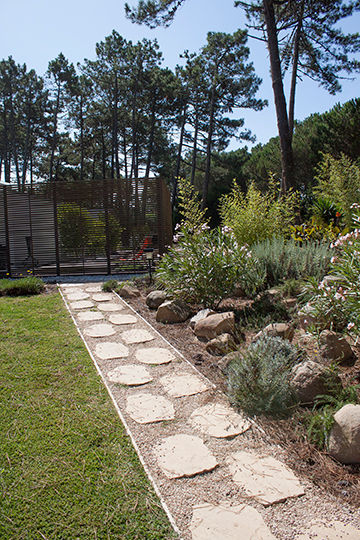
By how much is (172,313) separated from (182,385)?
179 cm

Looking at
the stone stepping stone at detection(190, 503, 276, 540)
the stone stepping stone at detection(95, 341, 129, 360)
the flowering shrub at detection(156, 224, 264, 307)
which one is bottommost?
the stone stepping stone at detection(190, 503, 276, 540)

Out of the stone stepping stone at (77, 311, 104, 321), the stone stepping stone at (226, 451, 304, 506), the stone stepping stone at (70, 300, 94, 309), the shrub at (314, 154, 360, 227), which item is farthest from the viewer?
the shrub at (314, 154, 360, 227)

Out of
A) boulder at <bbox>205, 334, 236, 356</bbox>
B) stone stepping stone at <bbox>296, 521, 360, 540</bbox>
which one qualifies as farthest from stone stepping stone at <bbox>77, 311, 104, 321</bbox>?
stone stepping stone at <bbox>296, 521, 360, 540</bbox>

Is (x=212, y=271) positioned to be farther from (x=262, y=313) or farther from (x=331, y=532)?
(x=331, y=532)

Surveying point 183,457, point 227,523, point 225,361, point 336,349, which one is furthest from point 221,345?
point 227,523

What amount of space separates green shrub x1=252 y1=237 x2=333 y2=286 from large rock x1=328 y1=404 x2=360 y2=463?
246 cm

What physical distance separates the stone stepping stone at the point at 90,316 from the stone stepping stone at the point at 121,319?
17 cm

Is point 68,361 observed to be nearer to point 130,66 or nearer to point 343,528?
point 343,528

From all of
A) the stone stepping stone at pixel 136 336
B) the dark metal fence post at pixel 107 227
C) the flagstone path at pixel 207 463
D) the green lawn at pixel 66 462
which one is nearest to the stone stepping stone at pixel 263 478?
the flagstone path at pixel 207 463

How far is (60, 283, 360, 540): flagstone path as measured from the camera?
1.58 metres

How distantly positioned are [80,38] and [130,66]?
43.5 feet

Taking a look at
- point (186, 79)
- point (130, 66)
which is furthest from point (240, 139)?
point (130, 66)

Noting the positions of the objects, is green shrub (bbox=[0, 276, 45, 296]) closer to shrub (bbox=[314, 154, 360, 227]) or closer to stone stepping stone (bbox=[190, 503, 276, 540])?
stone stepping stone (bbox=[190, 503, 276, 540])

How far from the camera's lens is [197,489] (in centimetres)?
179
